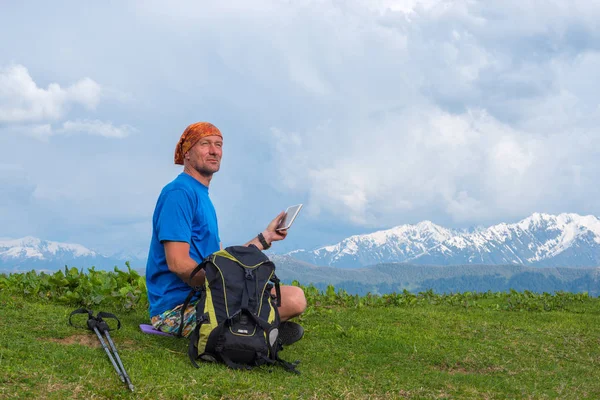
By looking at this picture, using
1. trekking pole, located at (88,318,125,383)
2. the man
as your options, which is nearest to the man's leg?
the man

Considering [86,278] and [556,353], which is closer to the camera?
[556,353]

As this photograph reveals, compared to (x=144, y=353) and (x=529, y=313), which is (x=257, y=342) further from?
(x=529, y=313)

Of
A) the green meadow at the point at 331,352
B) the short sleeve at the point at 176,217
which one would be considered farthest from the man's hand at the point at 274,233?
the green meadow at the point at 331,352

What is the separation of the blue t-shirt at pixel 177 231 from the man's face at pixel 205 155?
0.19 metres

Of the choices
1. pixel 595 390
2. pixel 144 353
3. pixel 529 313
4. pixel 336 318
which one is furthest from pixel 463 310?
pixel 144 353

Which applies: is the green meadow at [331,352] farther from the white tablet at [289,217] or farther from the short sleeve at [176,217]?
the white tablet at [289,217]

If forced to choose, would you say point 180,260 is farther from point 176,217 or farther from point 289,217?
point 289,217

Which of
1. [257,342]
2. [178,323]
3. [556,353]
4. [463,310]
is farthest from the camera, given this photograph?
[463,310]

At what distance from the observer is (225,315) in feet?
22.8

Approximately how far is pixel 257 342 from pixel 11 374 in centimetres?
256

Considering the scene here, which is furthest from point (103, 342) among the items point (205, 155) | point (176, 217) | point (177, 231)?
point (205, 155)

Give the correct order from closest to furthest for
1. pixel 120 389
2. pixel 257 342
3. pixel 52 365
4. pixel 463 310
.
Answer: pixel 120 389, pixel 52 365, pixel 257 342, pixel 463 310

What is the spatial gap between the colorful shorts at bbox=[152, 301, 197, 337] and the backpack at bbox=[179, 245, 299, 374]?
0.60 meters

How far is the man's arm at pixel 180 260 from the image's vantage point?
23.9 ft
